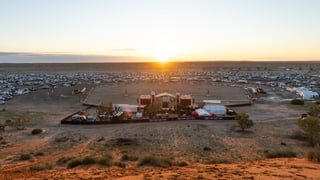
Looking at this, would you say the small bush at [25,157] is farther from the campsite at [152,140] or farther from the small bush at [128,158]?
the small bush at [128,158]

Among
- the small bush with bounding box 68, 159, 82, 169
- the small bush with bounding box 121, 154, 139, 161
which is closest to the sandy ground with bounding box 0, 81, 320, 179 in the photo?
the small bush with bounding box 68, 159, 82, 169

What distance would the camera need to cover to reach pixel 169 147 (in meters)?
18.0

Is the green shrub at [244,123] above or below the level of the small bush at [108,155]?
above

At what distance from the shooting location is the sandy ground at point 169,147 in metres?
10.4

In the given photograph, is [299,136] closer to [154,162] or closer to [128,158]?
[154,162]

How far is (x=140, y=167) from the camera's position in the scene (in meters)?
12.5

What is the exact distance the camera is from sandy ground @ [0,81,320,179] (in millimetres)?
10438

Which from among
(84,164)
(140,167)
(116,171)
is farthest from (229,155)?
(84,164)

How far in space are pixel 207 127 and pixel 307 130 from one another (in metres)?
8.85

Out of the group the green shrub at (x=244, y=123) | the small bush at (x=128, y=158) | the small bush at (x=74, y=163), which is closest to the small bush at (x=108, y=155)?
the small bush at (x=128, y=158)

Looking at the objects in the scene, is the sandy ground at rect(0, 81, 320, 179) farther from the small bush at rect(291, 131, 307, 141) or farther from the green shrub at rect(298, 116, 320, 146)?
the green shrub at rect(298, 116, 320, 146)

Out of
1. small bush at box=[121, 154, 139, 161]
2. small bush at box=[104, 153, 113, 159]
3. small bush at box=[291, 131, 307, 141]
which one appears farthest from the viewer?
small bush at box=[291, 131, 307, 141]

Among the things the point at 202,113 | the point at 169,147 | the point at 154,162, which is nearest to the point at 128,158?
the point at 154,162

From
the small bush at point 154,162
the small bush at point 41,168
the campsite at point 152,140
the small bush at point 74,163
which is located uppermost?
the small bush at point 154,162
